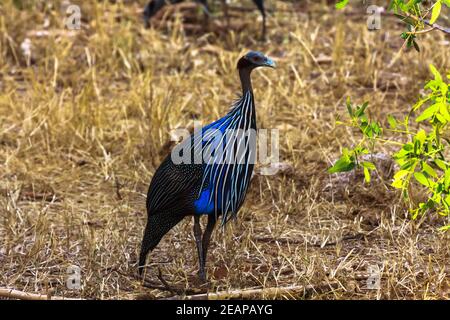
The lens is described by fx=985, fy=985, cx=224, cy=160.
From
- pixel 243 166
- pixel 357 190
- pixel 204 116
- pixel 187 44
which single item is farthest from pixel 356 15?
pixel 243 166

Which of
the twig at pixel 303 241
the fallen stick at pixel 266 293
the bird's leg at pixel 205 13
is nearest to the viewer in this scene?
the fallen stick at pixel 266 293

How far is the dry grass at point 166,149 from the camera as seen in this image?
4.08 m

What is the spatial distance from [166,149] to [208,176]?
1.54m

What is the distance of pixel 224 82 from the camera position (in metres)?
6.43

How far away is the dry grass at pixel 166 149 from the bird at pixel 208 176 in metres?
0.28

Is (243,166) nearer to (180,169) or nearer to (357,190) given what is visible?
(180,169)

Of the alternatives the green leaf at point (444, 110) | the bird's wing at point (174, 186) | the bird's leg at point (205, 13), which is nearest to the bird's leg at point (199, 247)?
the bird's wing at point (174, 186)

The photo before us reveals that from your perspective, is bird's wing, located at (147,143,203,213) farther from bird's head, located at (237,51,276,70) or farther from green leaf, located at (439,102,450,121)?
green leaf, located at (439,102,450,121)

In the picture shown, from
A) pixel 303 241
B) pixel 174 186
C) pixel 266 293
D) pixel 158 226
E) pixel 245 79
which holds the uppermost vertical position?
pixel 245 79

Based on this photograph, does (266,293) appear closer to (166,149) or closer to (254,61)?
(254,61)

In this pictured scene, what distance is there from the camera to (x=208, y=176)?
12.4 feet

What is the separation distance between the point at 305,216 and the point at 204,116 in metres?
1.23

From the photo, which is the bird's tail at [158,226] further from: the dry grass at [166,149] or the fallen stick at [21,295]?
the fallen stick at [21,295]

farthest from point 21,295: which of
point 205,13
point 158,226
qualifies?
point 205,13
